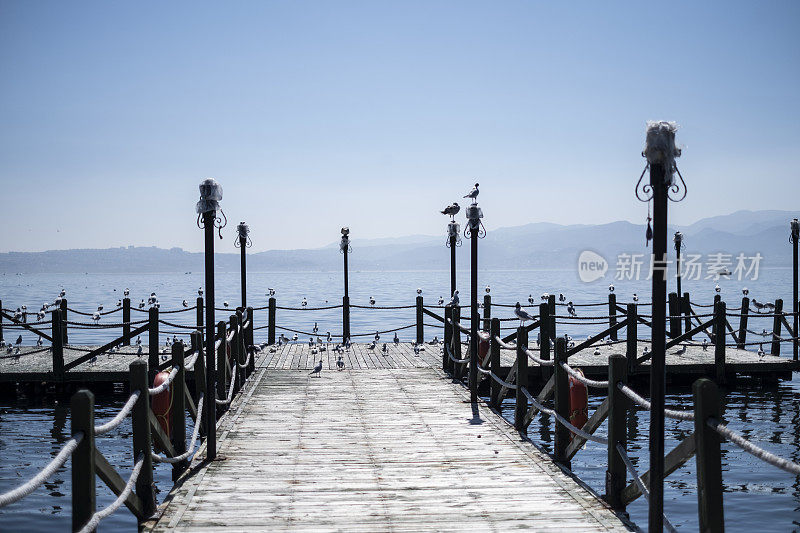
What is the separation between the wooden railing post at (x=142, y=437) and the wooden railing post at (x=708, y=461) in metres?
4.72

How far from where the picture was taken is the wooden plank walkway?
6.49 metres

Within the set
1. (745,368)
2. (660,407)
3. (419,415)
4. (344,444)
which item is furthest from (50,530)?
(745,368)

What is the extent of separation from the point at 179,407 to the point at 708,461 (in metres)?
6.10

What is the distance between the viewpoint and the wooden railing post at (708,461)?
4918 millimetres

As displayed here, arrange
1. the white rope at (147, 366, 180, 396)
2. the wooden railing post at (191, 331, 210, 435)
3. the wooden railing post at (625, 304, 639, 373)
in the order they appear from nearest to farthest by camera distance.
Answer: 1. the white rope at (147, 366, 180, 396)
2. the wooden railing post at (191, 331, 210, 435)
3. the wooden railing post at (625, 304, 639, 373)

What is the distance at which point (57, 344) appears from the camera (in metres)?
16.1

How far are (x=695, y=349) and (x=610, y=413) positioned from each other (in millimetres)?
14435

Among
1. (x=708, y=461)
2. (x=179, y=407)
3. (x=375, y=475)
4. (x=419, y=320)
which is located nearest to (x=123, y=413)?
(x=179, y=407)

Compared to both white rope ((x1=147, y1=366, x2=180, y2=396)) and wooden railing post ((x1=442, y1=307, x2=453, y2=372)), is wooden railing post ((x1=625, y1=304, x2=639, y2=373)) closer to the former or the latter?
wooden railing post ((x1=442, y1=307, x2=453, y2=372))

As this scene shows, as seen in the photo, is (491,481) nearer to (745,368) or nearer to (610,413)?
(610,413)

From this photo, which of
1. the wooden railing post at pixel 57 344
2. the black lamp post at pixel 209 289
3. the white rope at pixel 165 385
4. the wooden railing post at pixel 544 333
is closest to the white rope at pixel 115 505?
the white rope at pixel 165 385

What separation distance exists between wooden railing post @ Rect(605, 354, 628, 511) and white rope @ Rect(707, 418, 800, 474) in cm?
182

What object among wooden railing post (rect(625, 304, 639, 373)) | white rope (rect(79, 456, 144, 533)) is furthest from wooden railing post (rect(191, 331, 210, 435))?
wooden railing post (rect(625, 304, 639, 373))

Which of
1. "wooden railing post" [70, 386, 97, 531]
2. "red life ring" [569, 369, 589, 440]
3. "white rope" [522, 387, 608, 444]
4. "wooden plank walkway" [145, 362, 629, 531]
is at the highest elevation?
"wooden railing post" [70, 386, 97, 531]
